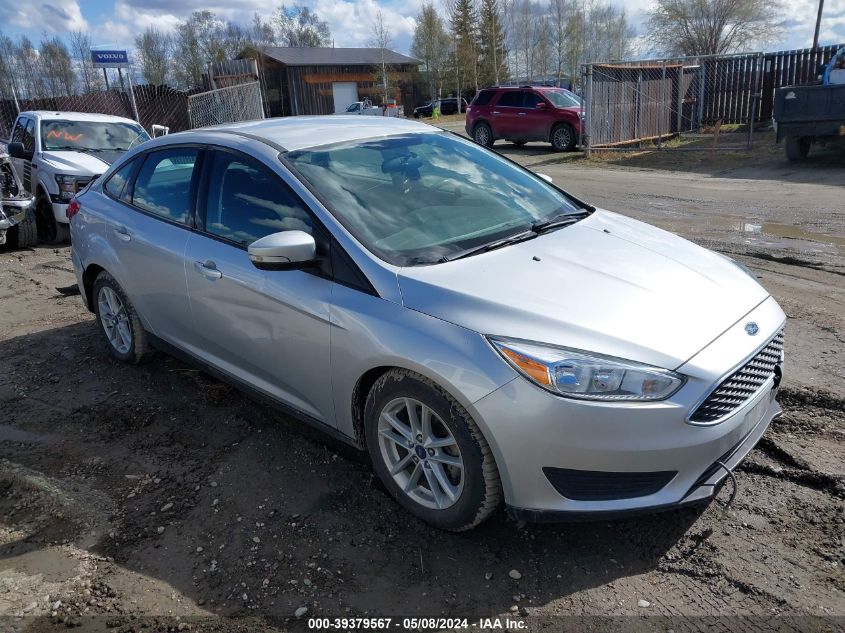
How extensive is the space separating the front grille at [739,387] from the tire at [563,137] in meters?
17.2

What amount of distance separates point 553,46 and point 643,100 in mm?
54571

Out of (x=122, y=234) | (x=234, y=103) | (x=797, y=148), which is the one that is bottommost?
(x=797, y=148)

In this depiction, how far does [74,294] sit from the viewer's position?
7.09m

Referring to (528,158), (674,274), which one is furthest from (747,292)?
(528,158)

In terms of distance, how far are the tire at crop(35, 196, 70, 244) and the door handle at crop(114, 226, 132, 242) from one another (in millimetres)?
6179

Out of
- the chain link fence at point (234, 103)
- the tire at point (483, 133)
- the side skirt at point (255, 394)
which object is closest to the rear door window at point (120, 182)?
the side skirt at point (255, 394)

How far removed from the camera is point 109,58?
19156mm

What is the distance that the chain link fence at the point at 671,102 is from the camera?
1781 centimetres

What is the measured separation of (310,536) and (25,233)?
8.63m

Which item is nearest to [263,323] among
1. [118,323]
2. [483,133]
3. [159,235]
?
[159,235]

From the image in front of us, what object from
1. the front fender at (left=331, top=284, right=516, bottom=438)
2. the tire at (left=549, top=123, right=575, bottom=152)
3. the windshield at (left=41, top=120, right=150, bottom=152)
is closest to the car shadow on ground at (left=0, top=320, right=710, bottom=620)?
the front fender at (left=331, top=284, right=516, bottom=438)

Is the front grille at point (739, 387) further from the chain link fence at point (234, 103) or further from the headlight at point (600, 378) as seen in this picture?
the chain link fence at point (234, 103)

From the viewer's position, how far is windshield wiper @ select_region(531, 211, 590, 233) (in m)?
3.55

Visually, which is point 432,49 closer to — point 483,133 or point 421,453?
point 483,133
